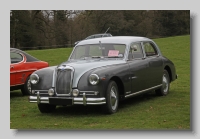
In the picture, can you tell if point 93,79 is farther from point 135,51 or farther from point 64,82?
point 135,51

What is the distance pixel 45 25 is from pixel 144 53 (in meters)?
2.64

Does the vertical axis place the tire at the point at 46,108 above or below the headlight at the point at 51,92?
below

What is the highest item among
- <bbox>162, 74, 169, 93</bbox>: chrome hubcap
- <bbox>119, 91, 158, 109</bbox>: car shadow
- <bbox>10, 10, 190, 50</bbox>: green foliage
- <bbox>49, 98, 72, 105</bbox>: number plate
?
<bbox>10, 10, 190, 50</bbox>: green foliage

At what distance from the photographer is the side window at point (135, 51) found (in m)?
9.83

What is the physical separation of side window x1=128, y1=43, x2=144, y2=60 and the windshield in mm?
219

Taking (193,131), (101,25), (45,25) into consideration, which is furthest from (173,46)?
(193,131)

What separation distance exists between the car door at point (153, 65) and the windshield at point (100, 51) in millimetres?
978

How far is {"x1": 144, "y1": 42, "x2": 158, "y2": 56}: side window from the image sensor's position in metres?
10.7

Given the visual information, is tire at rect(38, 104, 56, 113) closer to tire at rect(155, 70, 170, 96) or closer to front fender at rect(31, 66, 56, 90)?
front fender at rect(31, 66, 56, 90)

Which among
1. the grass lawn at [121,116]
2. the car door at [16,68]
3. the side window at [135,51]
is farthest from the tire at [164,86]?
the car door at [16,68]

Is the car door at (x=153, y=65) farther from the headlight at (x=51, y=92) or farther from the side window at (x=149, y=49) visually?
the headlight at (x=51, y=92)

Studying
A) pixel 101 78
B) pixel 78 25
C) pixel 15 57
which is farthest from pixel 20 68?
pixel 101 78

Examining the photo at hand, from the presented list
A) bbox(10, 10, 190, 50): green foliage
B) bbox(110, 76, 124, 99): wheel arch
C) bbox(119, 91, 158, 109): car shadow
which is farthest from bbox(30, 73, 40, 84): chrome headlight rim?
bbox(119, 91, 158, 109): car shadow

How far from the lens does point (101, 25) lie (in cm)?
1112
